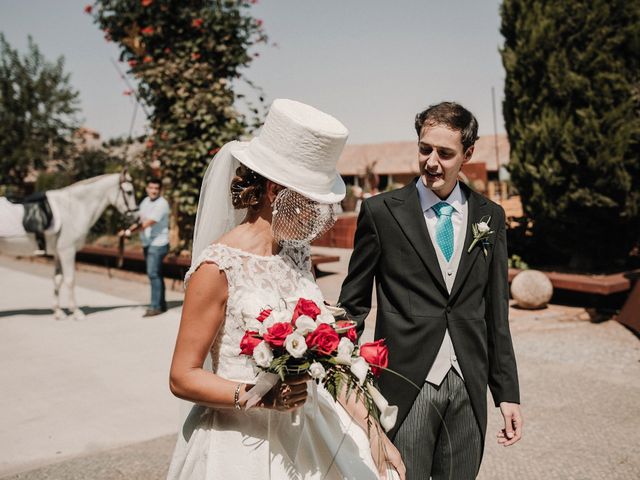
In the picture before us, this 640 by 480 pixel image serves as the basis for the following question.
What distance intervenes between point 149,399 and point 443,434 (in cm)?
363

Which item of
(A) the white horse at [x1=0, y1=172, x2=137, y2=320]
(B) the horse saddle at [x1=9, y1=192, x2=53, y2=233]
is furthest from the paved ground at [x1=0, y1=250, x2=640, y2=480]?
(B) the horse saddle at [x1=9, y1=192, x2=53, y2=233]

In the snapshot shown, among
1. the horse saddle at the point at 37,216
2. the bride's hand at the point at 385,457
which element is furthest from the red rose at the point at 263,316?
the horse saddle at the point at 37,216

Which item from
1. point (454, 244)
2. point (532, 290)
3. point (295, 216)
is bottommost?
point (532, 290)

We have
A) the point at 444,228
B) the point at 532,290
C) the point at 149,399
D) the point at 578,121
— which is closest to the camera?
the point at 444,228

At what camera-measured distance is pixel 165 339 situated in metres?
7.52

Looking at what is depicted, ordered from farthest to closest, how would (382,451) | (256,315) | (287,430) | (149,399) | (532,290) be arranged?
(532,290), (149,399), (382,451), (287,430), (256,315)

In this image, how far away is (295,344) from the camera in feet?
5.40

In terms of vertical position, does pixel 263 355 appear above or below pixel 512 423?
above

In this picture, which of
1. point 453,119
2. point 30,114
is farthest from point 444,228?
point 30,114

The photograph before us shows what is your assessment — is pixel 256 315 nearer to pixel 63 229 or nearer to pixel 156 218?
pixel 156 218

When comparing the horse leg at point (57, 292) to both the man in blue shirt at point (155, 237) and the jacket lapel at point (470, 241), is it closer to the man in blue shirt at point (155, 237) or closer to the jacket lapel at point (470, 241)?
Answer: the man in blue shirt at point (155, 237)

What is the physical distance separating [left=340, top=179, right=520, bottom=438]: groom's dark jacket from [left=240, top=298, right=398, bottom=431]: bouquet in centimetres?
53

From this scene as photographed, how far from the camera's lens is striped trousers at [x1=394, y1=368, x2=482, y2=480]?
2311 mm

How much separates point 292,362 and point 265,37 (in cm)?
1066
